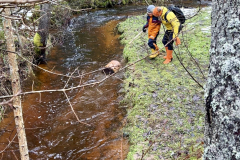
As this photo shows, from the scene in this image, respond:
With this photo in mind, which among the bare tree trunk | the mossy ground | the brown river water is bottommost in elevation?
the brown river water

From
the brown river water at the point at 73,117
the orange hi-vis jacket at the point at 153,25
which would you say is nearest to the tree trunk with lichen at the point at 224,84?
the brown river water at the point at 73,117

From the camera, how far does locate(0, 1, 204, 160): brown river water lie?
13.4ft

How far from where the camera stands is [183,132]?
3.74m

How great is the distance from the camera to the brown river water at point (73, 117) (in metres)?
4.09

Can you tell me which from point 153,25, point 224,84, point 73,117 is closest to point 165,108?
point 73,117

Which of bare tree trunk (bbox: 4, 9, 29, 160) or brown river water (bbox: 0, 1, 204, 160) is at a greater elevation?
bare tree trunk (bbox: 4, 9, 29, 160)

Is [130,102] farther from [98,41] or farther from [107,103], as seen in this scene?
[98,41]

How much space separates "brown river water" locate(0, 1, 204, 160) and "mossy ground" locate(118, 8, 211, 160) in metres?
0.36

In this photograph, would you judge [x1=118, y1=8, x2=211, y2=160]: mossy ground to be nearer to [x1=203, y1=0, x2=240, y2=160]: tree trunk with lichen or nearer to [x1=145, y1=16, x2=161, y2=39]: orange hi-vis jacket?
[x1=145, y1=16, x2=161, y2=39]: orange hi-vis jacket

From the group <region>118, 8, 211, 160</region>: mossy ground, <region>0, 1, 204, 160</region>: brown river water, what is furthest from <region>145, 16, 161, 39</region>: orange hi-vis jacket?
<region>0, 1, 204, 160</region>: brown river water

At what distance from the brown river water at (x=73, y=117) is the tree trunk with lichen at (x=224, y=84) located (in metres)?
0.96

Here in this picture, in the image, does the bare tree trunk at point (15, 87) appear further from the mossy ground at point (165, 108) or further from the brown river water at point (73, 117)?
the mossy ground at point (165, 108)

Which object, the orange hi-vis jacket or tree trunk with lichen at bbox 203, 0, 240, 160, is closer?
tree trunk with lichen at bbox 203, 0, 240, 160

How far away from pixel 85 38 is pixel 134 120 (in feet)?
24.3
